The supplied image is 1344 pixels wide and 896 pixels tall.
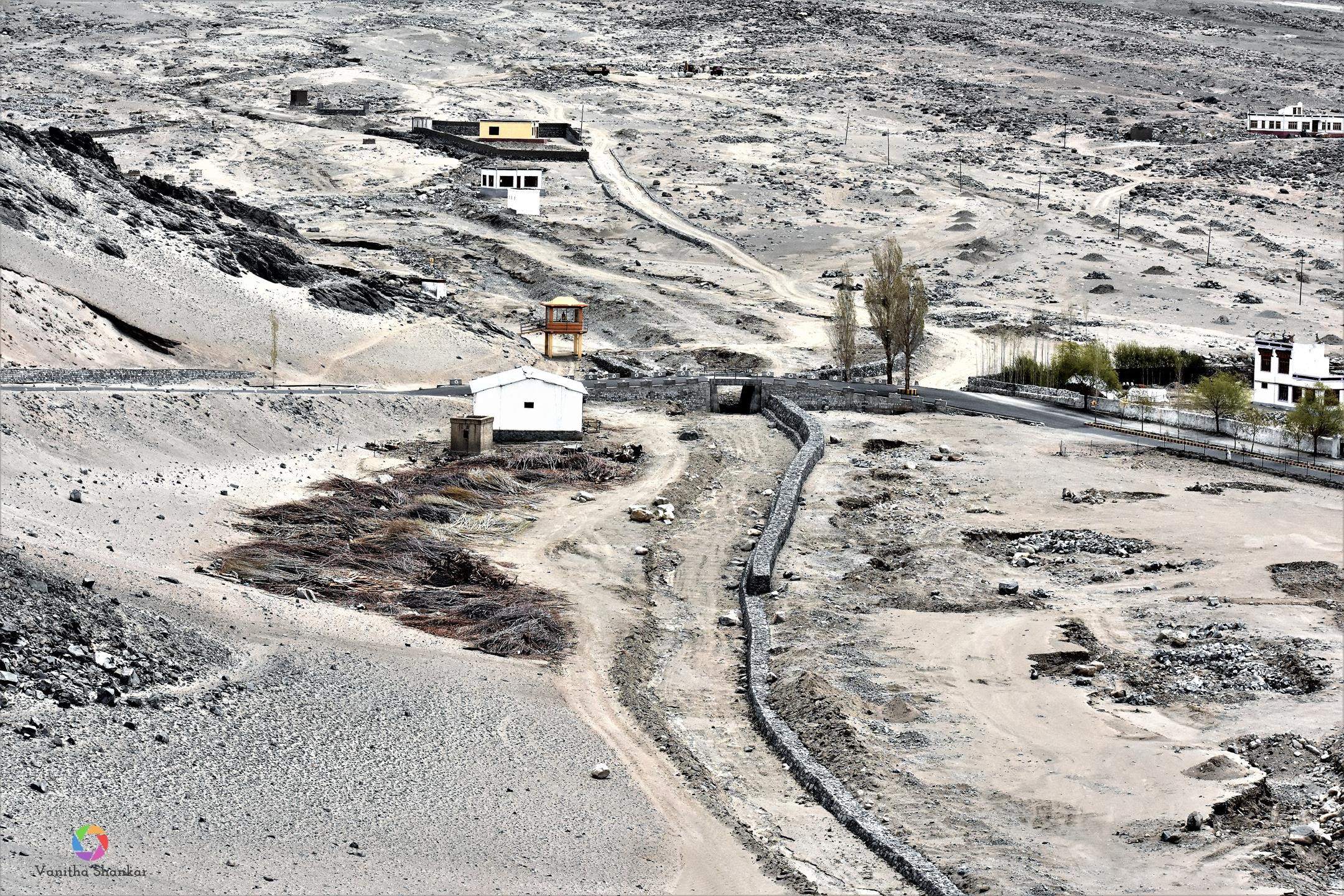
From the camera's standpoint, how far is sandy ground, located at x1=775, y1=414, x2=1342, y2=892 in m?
23.7

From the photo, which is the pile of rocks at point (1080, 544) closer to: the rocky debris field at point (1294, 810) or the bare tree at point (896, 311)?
the rocky debris field at point (1294, 810)

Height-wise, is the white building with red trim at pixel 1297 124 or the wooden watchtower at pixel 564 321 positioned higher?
the white building with red trim at pixel 1297 124

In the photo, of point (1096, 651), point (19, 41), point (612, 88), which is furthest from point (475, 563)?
point (19, 41)

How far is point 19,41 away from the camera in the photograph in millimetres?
143000

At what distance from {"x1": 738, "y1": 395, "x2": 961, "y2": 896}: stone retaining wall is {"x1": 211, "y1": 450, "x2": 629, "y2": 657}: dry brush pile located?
12.6ft

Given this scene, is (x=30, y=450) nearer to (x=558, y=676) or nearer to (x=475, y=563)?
(x=475, y=563)

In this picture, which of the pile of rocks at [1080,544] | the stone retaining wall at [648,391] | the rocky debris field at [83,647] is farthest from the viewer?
the stone retaining wall at [648,391]

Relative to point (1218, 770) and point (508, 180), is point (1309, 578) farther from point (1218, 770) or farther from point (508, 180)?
point (508, 180)

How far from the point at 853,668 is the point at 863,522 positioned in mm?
12077

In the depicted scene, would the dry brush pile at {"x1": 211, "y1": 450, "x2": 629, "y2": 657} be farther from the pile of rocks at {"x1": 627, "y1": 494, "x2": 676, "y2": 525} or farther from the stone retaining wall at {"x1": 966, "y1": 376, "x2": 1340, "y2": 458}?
the stone retaining wall at {"x1": 966, "y1": 376, "x2": 1340, "y2": 458}

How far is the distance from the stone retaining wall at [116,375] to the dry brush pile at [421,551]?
8725 millimetres

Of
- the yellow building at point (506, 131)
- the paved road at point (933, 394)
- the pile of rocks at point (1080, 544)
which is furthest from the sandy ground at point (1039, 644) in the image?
the yellow building at point (506, 131)

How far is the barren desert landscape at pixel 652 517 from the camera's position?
918 inches

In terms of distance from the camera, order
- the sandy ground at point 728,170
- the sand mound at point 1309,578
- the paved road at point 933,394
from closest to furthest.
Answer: the sand mound at point 1309,578, the paved road at point 933,394, the sandy ground at point 728,170
